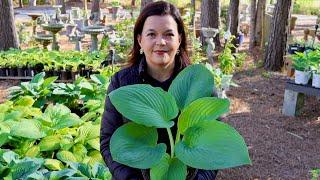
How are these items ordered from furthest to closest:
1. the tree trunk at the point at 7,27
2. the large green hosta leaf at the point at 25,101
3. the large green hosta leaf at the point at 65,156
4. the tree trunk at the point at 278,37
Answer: the tree trunk at the point at 7,27
the tree trunk at the point at 278,37
the large green hosta leaf at the point at 25,101
the large green hosta leaf at the point at 65,156

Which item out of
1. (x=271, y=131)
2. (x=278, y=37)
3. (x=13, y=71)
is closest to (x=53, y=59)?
(x=13, y=71)

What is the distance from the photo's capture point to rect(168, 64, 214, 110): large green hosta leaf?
3.88 feet

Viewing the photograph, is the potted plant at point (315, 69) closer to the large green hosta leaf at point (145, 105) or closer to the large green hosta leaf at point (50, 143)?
the large green hosta leaf at point (50, 143)

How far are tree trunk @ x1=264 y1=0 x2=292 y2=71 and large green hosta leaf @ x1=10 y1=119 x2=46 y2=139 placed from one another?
5743 mm

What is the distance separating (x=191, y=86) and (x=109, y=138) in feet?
1.51

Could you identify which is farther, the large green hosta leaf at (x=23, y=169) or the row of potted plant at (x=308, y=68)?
the row of potted plant at (x=308, y=68)

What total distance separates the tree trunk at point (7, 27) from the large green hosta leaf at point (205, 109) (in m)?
8.23

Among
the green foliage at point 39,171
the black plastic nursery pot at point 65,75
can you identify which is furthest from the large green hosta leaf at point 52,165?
the black plastic nursery pot at point 65,75

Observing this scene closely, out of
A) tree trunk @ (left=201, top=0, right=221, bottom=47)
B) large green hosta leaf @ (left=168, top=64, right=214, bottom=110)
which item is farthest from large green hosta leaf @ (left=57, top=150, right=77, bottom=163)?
tree trunk @ (left=201, top=0, right=221, bottom=47)

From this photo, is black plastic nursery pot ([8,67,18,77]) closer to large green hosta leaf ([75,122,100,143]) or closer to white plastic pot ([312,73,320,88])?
large green hosta leaf ([75,122,100,143])

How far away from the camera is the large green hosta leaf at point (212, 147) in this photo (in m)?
0.98

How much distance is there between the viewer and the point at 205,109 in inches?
42.7

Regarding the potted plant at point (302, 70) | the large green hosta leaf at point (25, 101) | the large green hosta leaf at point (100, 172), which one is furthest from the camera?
the potted plant at point (302, 70)

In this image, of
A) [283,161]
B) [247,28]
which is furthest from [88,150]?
[247,28]
